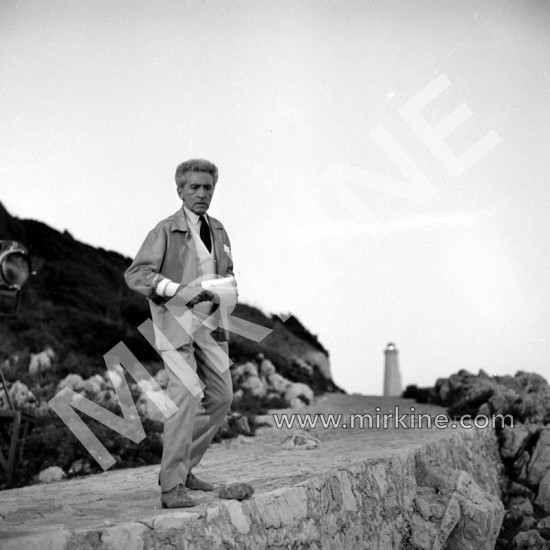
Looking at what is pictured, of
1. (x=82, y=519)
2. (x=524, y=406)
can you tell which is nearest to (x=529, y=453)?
(x=524, y=406)

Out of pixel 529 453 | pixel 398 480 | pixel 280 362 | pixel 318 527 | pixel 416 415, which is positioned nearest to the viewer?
pixel 318 527

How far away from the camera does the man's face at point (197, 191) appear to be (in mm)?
3520

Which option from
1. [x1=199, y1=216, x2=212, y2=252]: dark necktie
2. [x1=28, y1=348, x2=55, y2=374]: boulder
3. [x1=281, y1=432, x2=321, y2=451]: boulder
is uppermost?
[x1=199, y1=216, x2=212, y2=252]: dark necktie

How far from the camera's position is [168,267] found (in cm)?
343

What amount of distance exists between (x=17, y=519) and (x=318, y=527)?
5.33 feet

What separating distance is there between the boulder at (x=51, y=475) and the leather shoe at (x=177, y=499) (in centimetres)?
363

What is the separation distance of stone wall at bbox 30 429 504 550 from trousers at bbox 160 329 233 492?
0.26 meters

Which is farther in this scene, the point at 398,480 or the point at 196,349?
the point at 398,480

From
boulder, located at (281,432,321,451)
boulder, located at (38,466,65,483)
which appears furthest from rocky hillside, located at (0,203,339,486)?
boulder, located at (281,432,321,451)

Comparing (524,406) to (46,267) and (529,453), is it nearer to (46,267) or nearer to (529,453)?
(529,453)

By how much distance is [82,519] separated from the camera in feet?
10.2

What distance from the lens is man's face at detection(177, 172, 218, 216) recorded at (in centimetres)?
352
